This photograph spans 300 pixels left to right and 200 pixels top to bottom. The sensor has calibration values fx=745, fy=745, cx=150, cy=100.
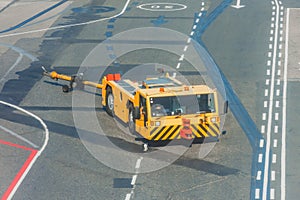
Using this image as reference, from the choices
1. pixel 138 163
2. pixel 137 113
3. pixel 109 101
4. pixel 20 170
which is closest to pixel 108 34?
pixel 109 101

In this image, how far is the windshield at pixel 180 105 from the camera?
36.3 metres

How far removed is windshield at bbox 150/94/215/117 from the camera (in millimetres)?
36281

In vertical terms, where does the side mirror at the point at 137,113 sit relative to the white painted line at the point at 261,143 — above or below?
above

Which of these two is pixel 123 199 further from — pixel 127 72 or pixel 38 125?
pixel 127 72

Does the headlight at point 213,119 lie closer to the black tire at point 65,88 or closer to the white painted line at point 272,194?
the white painted line at point 272,194

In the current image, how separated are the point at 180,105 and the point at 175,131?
4.54 feet

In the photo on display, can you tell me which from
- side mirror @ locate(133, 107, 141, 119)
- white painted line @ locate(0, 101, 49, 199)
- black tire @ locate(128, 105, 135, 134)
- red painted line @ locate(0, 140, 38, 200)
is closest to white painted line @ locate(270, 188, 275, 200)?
side mirror @ locate(133, 107, 141, 119)

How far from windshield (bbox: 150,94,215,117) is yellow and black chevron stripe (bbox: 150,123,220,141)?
0.72m

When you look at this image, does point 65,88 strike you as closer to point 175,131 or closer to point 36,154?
point 36,154

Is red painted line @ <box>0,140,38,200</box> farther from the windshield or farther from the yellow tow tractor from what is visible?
the windshield

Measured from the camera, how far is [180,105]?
36.5 metres

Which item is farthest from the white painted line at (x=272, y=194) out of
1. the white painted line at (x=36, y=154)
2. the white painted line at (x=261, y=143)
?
the white painted line at (x=36, y=154)

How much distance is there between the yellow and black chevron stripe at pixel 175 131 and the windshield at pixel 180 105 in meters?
0.72

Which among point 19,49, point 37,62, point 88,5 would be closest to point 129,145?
point 37,62
